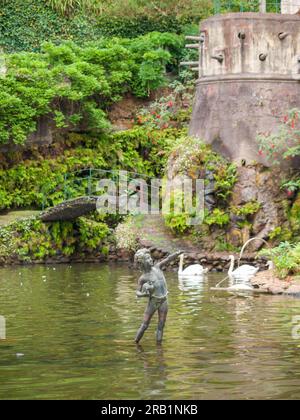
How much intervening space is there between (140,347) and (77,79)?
20.3 m

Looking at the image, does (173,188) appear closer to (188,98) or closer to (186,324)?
(188,98)

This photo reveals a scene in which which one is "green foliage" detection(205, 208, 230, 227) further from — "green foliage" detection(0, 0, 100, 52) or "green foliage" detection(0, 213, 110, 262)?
"green foliage" detection(0, 0, 100, 52)

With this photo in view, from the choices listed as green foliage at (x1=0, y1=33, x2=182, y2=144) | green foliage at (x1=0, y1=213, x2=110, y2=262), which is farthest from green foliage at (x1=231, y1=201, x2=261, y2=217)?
green foliage at (x1=0, y1=33, x2=182, y2=144)

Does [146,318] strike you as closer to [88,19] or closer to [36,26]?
[36,26]

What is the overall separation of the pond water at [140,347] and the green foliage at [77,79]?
406 inches

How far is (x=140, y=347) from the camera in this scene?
51.3ft

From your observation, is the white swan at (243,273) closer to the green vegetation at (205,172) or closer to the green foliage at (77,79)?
the green vegetation at (205,172)

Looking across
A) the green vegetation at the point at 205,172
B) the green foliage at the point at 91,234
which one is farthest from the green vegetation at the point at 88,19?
the green vegetation at the point at 205,172

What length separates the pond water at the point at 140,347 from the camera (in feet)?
41.7

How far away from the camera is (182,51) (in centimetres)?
3859

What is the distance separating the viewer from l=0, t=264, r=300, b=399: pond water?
12695 millimetres

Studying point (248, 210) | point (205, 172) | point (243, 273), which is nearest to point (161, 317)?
point (243, 273)
